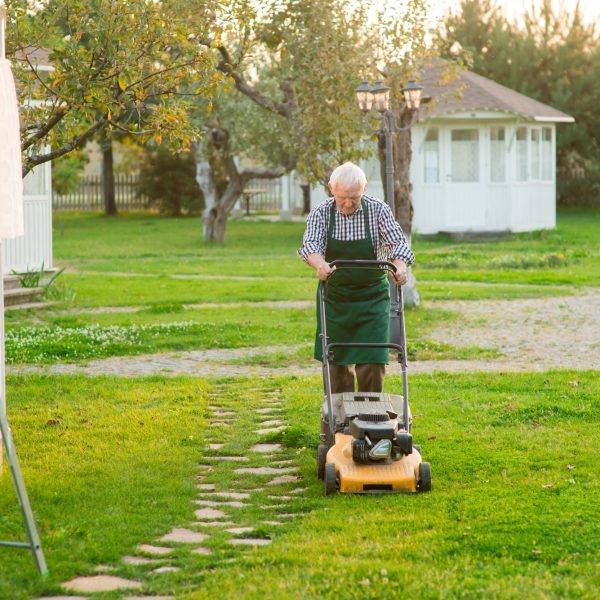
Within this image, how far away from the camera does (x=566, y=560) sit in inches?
219

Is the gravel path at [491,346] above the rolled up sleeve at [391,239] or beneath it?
beneath

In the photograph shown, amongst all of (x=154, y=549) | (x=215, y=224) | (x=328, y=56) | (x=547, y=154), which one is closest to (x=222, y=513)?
(x=154, y=549)

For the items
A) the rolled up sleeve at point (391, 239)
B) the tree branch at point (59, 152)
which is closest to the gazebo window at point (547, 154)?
the tree branch at point (59, 152)

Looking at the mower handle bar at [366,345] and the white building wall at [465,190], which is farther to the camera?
the white building wall at [465,190]

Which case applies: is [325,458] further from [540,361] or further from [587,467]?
[540,361]

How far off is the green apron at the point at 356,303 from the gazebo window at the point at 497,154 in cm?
2535

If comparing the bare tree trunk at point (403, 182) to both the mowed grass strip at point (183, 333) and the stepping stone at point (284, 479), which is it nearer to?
the mowed grass strip at point (183, 333)

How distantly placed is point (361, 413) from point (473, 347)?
6.28m

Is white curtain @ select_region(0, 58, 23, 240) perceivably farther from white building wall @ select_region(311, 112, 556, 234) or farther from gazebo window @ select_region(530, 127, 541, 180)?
gazebo window @ select_region(530, 127, 541, 180)

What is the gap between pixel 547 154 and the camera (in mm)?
34875

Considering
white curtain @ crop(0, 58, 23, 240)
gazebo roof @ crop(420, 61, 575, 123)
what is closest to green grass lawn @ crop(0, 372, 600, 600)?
white curtain @ crop(0, 58, 23, 240)

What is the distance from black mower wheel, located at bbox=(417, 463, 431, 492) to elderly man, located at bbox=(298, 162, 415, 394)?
98 cm

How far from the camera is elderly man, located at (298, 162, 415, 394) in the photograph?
752 centimetres

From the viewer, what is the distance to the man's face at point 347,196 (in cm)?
732
